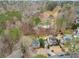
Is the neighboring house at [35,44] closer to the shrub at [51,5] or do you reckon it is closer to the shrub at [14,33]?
the shrub at [14,33]

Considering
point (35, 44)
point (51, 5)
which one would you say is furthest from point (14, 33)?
point (51, 5)

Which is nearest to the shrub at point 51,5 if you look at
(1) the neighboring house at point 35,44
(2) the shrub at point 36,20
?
(2) the shrub at point 36,20

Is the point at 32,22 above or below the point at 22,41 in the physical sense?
above

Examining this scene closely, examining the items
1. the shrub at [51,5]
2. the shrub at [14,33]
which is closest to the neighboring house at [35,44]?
the shrub at [14,33]

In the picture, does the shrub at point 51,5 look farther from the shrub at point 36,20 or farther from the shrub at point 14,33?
the shrub at point 14,33

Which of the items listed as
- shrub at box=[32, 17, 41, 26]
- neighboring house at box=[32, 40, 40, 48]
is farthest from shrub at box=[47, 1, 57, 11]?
neighboring house at box=[32, 40, 40, 48]

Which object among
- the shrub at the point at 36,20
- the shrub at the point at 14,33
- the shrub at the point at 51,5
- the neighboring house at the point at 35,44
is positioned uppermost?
the shrub at the point at 51,5

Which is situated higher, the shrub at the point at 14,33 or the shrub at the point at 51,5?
the shrub at the point at 51,5

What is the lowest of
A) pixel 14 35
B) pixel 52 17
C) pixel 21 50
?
pixel 21 50

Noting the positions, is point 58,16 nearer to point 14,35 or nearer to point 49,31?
point 49,31

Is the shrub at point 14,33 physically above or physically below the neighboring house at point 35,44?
above

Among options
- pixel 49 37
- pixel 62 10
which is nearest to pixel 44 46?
pixel 49 37
